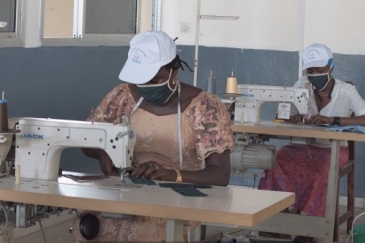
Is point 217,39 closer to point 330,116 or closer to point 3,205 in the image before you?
point 330,116

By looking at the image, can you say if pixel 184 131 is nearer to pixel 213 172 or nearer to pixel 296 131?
pixel 213 172

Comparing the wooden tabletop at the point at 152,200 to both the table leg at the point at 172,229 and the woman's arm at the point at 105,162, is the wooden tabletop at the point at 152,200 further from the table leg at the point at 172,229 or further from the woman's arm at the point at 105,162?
the woman's arm at the point at 105,162

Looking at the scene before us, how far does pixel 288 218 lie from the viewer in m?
5.32

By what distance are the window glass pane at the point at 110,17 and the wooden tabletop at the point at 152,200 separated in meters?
3.70

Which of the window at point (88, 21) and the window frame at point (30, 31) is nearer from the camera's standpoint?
the window frame at point (30, 31)

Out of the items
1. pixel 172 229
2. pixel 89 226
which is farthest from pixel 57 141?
pixel 172 229

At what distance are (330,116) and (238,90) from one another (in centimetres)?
82

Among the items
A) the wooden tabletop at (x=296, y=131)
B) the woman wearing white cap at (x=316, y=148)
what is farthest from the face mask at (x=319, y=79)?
the wooden tabletop at (x=296, y=131)

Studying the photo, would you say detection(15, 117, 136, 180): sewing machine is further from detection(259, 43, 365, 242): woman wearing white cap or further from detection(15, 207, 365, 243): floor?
detection(259, 43, 365, 242): woman wearing white cap

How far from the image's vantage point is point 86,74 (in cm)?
640

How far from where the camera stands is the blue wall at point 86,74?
216 inches

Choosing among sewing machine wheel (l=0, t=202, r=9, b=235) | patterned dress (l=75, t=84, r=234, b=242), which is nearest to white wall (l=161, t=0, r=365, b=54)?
patterned dress (l=75, t=84, r=234, b=242)

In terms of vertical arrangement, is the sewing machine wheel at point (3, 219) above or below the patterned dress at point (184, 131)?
below

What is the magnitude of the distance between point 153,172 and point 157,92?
0.36m
